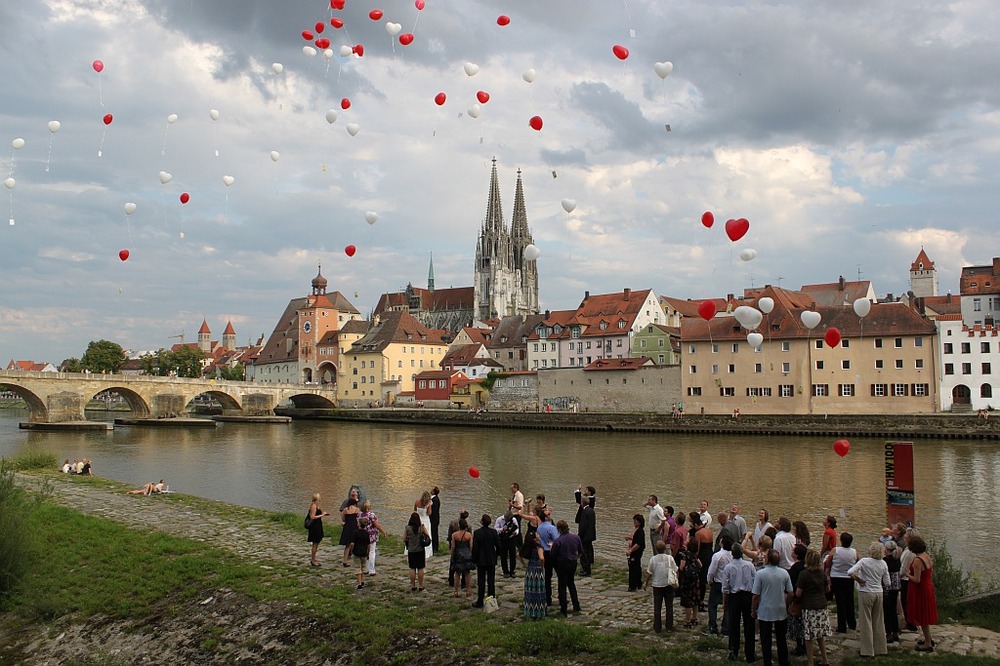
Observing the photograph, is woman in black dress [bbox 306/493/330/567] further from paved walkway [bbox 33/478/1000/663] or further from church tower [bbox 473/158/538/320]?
church tower [bbox 473/158/538/320]

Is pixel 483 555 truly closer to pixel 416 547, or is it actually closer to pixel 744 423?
pixel 416 547

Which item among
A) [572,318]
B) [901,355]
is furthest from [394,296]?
[901,355]

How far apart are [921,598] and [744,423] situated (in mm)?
45969

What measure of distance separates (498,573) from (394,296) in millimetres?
142470

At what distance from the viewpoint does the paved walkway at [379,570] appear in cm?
934

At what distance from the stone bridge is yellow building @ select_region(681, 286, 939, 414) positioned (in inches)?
1886

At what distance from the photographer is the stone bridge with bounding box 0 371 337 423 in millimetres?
67438

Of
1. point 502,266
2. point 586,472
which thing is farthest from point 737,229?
point 502,266

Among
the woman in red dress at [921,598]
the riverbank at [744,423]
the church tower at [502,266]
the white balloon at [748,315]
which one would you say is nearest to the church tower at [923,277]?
the church tower at [502,266]

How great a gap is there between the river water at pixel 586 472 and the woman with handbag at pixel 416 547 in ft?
19.2

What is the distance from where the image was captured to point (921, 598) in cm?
907

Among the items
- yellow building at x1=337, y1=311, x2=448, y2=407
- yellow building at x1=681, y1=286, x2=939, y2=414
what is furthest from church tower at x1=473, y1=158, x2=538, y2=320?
yellow building at x1=681, y1=286, x2=939, y2=414

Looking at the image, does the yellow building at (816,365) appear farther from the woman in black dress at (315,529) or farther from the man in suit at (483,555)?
the man in suit at (483,555)

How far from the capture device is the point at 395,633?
408 inches
